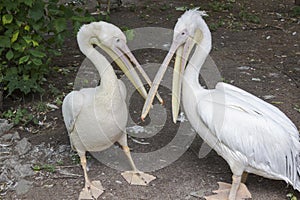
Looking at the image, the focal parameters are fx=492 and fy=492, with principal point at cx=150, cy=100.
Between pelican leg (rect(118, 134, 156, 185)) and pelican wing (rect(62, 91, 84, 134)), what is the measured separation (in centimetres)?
37

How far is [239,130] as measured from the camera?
291 cm

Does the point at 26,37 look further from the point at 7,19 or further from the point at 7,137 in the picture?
the point at 7,137

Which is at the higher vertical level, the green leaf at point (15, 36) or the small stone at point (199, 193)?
the green leaf at point (15, 36)

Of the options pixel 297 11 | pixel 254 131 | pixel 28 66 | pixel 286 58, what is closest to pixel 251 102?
pixel 254 131

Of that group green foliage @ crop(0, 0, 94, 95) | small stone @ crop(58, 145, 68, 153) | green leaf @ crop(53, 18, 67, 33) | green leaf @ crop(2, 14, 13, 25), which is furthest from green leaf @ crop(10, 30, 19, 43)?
small stone @ crop(58, 145, 68, 153)

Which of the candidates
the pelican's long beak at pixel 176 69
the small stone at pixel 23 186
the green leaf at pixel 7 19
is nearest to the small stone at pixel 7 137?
the small stone at pixel 23 186

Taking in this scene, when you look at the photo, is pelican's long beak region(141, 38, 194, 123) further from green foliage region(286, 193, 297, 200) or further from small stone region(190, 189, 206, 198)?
green foliage region(286, 193, 297, 200)

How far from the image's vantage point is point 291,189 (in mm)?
3115

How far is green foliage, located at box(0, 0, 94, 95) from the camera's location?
4.04m

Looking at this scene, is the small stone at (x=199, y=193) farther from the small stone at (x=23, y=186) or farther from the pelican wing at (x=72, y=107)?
the small stone at (x=23, y=186)

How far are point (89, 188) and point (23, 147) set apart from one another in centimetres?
77

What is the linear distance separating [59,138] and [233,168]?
1.47 meters

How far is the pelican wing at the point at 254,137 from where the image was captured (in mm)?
2906

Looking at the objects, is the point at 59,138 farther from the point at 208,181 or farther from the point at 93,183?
the point at 208,181
